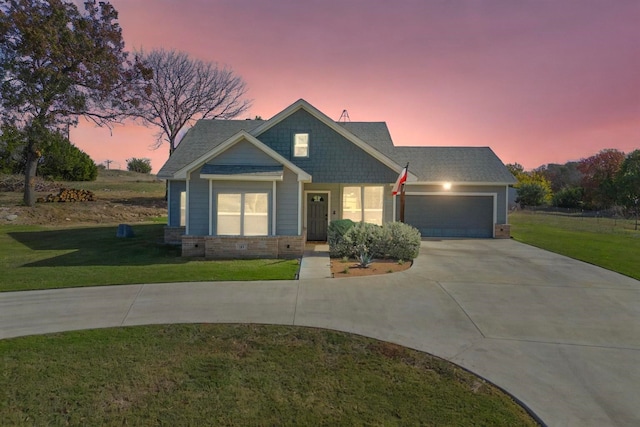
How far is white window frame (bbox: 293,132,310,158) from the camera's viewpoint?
1520 centimetres

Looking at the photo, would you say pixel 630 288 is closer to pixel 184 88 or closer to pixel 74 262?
pixel 74 262

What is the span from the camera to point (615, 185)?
143 feet

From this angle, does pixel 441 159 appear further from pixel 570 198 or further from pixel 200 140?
pixel 570 198

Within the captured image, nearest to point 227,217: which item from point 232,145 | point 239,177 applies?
point 239,177

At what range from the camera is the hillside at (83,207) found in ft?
73.8

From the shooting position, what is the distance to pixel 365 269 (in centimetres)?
1038

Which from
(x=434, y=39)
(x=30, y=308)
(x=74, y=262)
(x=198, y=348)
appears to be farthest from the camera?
(x=434, y=39)

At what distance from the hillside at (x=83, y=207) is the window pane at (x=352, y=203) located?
17618 millimetres

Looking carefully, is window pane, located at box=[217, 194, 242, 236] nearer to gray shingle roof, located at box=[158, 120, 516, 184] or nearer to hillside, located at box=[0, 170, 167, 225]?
gray shingle roof, located at box=[158, 120, 516, 184]

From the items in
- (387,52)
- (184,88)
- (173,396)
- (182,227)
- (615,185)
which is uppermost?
(184,88)

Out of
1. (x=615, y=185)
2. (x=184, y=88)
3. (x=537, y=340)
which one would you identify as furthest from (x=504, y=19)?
(x=615, y=185)

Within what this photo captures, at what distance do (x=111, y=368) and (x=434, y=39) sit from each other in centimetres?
1559

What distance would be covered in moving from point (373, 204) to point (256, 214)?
5836mm

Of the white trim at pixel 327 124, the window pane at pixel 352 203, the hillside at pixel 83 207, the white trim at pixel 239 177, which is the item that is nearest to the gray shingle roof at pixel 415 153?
the white trim at pixel 327 124
